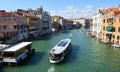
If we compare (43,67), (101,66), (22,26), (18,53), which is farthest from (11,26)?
(101,66)

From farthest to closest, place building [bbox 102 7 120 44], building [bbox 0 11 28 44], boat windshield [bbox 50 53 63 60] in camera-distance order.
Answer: building [bbox 0 11 28 44] → building [bbox 102 7 120 44] → boat windshield [bbox 50 53 63 60]

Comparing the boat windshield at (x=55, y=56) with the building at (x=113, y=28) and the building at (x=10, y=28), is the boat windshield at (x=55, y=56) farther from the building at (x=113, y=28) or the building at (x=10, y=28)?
the building at (x=10, y=28)

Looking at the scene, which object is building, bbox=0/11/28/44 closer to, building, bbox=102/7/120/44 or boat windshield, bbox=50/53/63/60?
boat windshield, bbox=50/53/63/60

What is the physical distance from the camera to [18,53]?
2142 cm

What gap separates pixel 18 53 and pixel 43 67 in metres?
3.45

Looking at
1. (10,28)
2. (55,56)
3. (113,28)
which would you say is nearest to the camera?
(55,56)

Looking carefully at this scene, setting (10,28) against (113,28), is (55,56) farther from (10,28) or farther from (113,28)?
(10,28)

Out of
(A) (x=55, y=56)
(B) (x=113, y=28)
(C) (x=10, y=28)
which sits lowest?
(A) (x=55, y=56)

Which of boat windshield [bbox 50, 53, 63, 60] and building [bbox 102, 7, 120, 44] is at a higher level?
building [bbox 102, 7, 120, 44]

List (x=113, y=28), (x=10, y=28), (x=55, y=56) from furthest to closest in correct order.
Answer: (x=10, y=28), (x=113, y=28), (x=55, y=56)

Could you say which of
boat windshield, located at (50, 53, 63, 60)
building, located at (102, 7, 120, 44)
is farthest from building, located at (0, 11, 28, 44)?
building, located at (102, 7, 120, 44)

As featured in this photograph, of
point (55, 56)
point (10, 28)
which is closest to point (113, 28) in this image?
point (55, 56)

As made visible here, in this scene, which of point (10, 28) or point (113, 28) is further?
point (10, 28)

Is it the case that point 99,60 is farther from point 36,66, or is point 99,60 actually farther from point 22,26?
point 22,26
